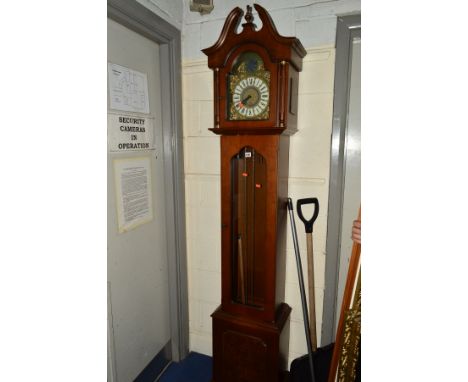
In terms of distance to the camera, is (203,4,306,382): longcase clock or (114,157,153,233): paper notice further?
(114,157,153,233): paper notice

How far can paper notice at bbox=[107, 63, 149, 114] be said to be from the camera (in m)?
1.26

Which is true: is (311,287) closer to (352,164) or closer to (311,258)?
(311,258)

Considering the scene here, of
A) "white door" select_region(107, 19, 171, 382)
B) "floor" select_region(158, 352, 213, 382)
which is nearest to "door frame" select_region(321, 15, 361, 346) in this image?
"floor" select_region(158, 352, 213, 382)

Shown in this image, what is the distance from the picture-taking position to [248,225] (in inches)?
58.4

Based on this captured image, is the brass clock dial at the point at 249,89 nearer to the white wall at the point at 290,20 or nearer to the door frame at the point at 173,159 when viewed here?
the white wall at the point at 290,20

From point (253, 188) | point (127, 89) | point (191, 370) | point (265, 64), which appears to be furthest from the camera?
point (191, 370)

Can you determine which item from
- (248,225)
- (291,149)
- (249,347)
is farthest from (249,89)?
(249,347)

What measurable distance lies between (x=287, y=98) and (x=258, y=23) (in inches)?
20.0

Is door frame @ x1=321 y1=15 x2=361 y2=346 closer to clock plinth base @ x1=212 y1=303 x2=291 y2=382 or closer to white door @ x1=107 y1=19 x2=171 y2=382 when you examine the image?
clock plinth base @ x1=212 y1=303 x2=291 y2=382

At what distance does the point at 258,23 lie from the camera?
1.44 meters

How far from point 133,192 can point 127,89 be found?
1.59 feet

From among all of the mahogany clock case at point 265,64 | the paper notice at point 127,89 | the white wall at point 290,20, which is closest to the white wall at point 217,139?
the white wall at point 290,20

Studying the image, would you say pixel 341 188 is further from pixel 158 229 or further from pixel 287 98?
pixel 158 229
